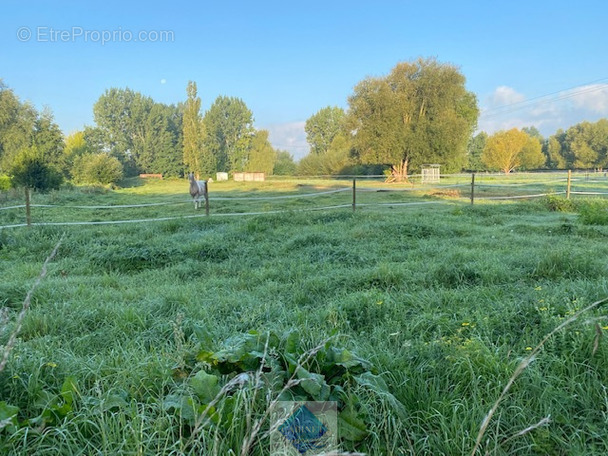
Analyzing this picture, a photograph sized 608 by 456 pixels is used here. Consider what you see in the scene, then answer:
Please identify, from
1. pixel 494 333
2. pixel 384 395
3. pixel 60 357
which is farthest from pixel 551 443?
pixel 60 357

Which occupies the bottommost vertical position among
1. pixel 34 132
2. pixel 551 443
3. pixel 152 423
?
pixel 551 443

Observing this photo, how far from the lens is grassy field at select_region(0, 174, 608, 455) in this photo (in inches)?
55.4

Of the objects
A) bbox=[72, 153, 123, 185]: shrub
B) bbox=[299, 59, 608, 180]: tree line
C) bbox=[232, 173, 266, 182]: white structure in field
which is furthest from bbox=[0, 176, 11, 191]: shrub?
bbox=[232, 173, 266, 182]: white structure in field

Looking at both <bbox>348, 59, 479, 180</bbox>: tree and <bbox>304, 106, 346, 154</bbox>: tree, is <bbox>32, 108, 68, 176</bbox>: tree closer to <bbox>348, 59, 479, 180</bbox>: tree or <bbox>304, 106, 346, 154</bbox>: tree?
<bbox>348, 59, 479, 180</bbox>: tree

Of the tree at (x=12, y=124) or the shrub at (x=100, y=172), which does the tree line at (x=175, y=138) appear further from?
the shrub at (x=100, y=172)

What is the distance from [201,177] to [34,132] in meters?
19.4

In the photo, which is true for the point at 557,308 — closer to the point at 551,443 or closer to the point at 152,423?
the point at 551,443

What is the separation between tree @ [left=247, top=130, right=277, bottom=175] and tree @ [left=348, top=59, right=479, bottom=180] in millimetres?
26956

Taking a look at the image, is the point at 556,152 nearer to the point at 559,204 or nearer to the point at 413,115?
the point at 413,115

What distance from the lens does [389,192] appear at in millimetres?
19000

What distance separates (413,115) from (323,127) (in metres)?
40.2

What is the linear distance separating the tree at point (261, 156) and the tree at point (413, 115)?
2696 centimetres

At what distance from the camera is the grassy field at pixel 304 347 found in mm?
1406

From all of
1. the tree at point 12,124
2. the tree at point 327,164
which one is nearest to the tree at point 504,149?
the tree at point 327,164
